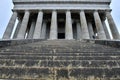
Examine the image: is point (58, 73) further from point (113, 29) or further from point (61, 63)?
point (113, 29)

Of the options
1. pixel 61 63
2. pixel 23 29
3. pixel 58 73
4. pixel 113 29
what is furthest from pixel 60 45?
pixel 113 29

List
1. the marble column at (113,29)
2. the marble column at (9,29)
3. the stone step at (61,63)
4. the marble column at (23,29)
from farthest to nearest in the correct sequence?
the marble column at (23,29) → the marble column at (9,29) → the marble column at (113,29) → the stone step at (61,63)

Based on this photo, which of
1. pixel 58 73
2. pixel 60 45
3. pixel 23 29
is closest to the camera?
pixel 58 73

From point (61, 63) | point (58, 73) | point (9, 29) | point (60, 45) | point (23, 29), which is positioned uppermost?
point (23, 29)

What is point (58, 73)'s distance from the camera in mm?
3023

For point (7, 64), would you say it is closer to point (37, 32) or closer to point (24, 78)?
point (24, 78)

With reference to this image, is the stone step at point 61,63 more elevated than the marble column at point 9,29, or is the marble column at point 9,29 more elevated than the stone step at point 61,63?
the marble column at point 9,29

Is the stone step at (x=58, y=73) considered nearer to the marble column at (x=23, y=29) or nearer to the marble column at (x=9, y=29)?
the marble column at (x=23, y=29)

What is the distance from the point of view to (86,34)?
19.7 metres

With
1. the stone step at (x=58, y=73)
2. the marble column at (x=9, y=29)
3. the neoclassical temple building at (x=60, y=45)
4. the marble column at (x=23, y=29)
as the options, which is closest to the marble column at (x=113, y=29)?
the neoclassical temple building at (x=60, y=45)

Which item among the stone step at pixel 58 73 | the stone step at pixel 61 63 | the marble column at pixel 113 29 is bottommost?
the stone step at pixel 58 73

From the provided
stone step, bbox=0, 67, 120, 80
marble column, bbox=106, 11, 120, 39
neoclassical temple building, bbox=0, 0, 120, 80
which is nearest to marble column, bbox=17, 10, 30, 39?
neoclassical temple building, bbox=0, 0, 120, 80

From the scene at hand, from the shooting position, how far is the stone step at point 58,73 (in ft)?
9.60

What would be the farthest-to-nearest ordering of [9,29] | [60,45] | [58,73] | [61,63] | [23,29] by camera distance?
[23,29] → [9,29] → [60,45] → [61,63] → [58,73]
